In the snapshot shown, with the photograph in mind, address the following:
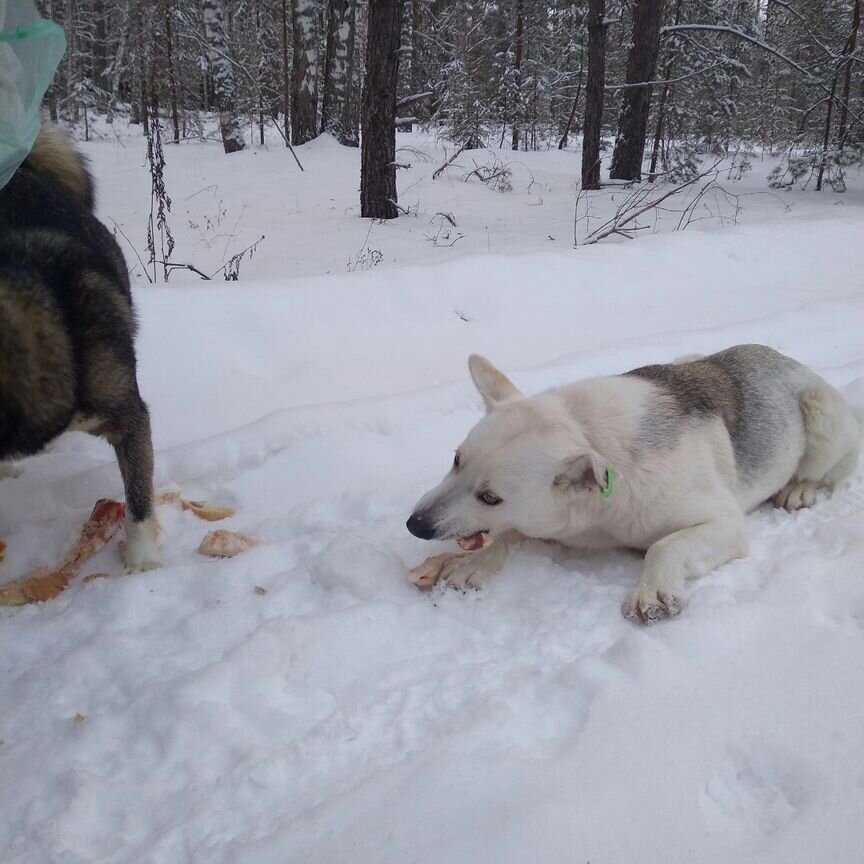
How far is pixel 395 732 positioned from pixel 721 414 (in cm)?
214

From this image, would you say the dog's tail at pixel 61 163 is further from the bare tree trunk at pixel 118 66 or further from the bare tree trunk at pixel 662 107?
the bare tree trunk at pixel 118 66

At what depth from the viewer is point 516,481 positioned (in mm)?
2686

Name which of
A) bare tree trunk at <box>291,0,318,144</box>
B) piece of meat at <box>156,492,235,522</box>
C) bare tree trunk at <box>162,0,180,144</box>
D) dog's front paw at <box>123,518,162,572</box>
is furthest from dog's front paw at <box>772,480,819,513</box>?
bare tree trunk at <box>291,0,318,144</box>

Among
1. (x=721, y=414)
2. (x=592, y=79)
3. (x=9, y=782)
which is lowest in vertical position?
(x=9, y=782)

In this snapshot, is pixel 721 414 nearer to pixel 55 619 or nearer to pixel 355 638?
pixel 355 638

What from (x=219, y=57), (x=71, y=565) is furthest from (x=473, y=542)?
(x=219, y=57)

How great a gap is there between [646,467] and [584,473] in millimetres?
380

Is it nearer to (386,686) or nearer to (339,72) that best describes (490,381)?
(386,686)

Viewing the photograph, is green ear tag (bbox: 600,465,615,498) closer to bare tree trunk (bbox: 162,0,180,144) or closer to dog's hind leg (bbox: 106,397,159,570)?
dog's hind leg (bbox: 106,397,159,570)

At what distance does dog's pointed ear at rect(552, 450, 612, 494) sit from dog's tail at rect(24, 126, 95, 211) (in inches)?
122

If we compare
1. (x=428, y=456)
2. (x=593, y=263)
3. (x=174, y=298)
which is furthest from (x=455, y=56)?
(x=428, y=456)

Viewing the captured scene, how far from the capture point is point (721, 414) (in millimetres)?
3221

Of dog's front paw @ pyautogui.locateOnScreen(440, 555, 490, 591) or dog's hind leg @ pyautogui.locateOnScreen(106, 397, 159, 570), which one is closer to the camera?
dog's front paw @ pyautogui.locateOnScreen(440, 555, 490, 591)

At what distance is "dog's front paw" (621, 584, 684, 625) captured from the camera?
8.14ft
